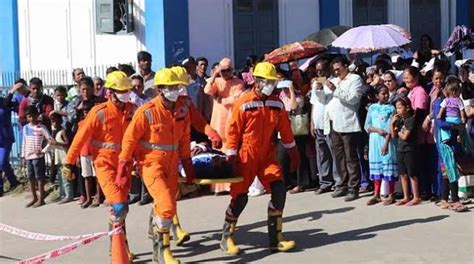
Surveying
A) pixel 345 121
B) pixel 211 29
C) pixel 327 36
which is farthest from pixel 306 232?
pixel 211 29

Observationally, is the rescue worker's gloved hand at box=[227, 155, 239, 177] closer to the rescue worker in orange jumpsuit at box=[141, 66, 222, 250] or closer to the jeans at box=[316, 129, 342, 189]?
the rescue worker in orange jumpsuit at box=[141, 66, 222, 250]

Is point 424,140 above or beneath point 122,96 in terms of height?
beneath

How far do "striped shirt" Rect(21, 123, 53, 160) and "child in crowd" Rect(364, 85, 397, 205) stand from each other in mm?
4911

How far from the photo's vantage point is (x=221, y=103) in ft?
39.9

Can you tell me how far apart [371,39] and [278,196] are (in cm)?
479

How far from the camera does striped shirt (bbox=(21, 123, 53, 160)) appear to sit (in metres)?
13.2

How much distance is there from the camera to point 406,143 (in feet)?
35.4

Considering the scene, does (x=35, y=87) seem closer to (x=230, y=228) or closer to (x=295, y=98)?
(x=295, y=98)

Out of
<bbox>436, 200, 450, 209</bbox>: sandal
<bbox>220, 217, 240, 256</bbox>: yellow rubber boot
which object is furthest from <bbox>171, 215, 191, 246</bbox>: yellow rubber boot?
<bbox>436, 200, 450, 209</bbox>: sandal

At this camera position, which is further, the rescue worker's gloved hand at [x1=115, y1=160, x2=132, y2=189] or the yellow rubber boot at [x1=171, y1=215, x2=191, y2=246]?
the yellow rubber boot at [x1=171, y1=215, x2=191, y2=246]

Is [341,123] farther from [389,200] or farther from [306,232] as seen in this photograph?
[306,232]

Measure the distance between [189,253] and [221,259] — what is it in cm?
50

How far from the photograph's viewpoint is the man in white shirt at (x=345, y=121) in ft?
37.0

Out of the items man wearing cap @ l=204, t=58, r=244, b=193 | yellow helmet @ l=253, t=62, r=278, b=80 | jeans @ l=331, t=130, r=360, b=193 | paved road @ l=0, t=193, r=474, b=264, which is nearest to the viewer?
paved road @ l=0, t=193, r=474, b=264
